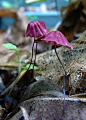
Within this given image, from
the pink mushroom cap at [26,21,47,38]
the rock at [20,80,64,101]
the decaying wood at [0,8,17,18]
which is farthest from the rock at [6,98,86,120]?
the decaying wood at [0,8,17,18]

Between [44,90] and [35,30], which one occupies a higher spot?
[35,30]

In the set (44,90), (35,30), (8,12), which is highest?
(35,30)

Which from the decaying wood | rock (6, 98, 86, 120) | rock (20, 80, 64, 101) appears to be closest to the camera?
rock (6, 98, 86, 120)

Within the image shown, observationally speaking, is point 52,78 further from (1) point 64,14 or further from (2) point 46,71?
(1) point 64,14

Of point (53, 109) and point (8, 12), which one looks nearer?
point (53, 109)

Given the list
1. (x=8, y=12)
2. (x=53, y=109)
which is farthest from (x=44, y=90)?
(x=8, y=12)

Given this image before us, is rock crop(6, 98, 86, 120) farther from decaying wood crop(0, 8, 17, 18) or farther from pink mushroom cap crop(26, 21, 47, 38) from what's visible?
decaying wood crop(0, 8, 17, 18)

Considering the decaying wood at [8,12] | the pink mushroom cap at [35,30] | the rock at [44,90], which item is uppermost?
the pink mushroom cap at [35,30]

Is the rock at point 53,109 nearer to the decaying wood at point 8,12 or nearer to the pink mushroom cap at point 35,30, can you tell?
the pink mushroom cap at point 35,30

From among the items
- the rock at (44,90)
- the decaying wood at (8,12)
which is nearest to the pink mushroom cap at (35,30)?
the rock at (44,90)

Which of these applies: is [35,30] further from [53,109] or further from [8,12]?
[8,12]

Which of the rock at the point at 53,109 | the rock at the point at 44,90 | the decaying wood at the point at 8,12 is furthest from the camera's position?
the decaying wood at the point at 8,12
